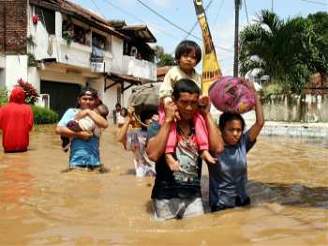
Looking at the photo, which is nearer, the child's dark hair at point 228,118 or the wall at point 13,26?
the child's dark hair at point 228,118

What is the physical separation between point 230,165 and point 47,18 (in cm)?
2387

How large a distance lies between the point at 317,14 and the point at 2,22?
25.5 m

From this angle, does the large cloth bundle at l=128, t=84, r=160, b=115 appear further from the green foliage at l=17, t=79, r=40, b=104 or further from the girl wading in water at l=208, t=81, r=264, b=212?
the green foliage at l=17, t=79, r=40, b=104

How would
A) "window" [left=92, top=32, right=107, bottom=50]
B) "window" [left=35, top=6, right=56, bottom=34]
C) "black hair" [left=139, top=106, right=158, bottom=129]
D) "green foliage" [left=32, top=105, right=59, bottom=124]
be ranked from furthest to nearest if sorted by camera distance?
"window" [left=92, top=32, right=107, bottom=50], "window" [left=35, top=6, right=56, bottom=34], "green foliage" [left=32, top=105, right=59, bottom=124], "black hair" [left=139, top=106, right=158, bottom=129]

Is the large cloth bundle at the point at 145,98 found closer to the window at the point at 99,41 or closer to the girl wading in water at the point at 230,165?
the girl wading in water at the point at 230,165

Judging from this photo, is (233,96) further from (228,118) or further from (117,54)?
(117,54)

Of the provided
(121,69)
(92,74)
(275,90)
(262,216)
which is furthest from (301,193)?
(121,69)

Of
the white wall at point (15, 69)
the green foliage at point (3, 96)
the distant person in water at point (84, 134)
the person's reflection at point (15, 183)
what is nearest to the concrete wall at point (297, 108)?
the white wall at point (15, 69)

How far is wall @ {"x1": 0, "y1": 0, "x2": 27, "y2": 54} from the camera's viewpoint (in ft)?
87.0

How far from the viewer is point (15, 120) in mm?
11344

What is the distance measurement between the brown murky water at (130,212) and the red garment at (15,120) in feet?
4.73

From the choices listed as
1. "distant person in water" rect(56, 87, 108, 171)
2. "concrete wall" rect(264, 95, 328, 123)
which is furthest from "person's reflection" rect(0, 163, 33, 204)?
"concrete wall" rect(264, 95, 328, 123)

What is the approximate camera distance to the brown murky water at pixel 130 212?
4.50 m

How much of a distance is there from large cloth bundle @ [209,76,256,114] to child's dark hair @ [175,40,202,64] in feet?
1.09
